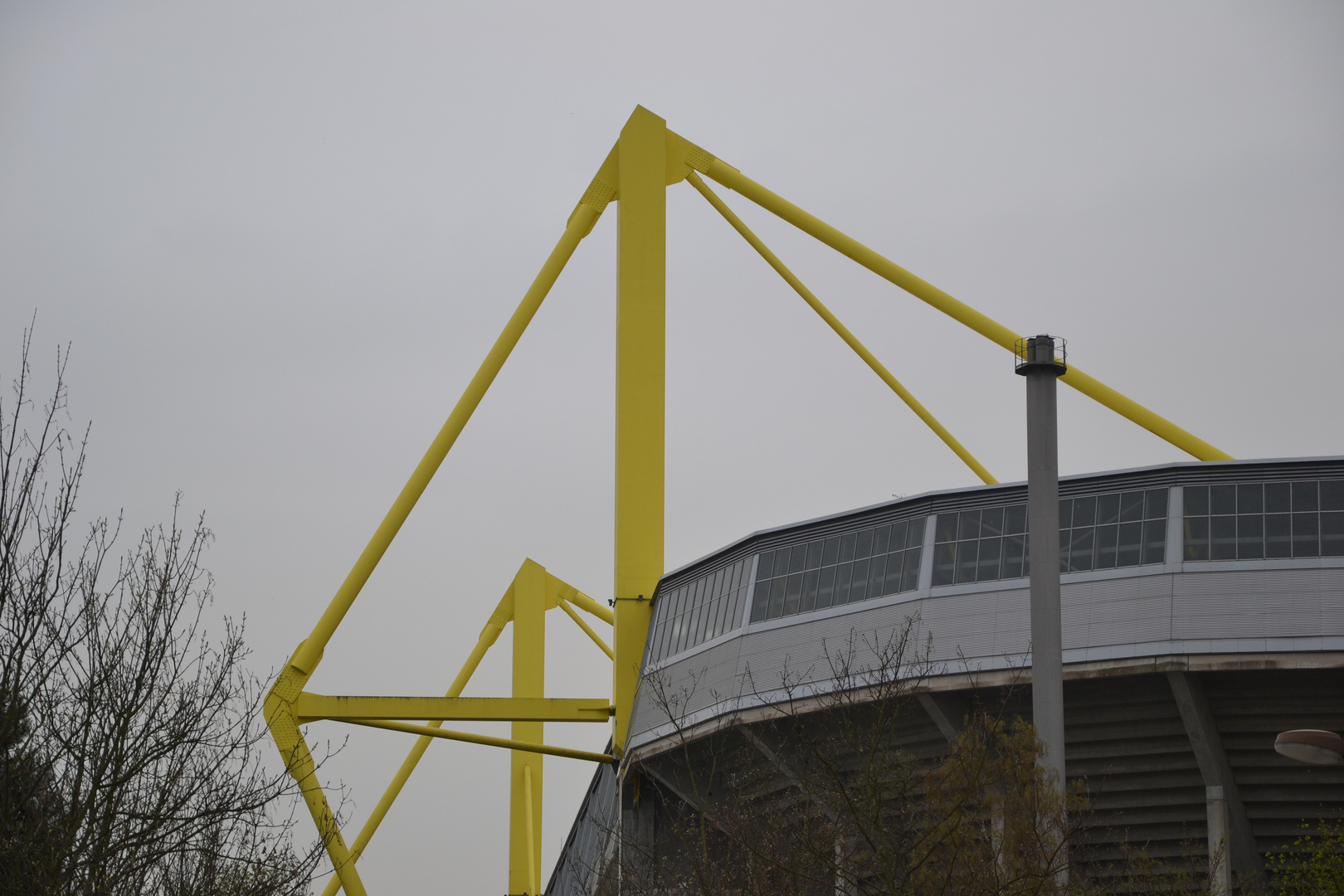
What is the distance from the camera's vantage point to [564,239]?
1241 inches

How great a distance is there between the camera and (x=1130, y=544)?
23188mm

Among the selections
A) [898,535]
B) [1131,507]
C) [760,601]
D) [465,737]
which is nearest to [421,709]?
[465,737]

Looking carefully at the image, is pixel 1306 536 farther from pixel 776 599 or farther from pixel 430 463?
pixel 430 463

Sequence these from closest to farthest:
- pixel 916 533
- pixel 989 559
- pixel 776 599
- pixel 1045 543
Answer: pixel 1045 543 → pixel 989 559 → pixel 916 533 → pixel 776 599

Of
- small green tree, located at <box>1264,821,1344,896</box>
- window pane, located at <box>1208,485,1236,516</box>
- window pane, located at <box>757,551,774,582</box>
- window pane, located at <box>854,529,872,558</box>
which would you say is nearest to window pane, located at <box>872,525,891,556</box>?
window pane, located at <box>854,529,872,558</box>

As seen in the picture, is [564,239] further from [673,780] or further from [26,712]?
[26,712]

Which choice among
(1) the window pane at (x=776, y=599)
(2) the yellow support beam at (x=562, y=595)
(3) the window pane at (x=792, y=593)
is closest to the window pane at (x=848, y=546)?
(3) the window pane at (x=792, y=593)

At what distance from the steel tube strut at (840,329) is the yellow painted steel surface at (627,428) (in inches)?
1.4

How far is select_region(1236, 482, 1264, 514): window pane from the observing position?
2259 centimetres

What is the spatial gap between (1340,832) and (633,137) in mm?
19354

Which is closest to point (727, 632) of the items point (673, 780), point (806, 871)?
point (673, 780)

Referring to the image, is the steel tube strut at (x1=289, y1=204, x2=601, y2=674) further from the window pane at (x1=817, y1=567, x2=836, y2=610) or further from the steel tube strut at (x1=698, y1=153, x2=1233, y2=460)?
the window pane at (x1=817, y1=567, x2=836, y2=610)

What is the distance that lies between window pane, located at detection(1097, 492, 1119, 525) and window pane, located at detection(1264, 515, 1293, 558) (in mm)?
2138

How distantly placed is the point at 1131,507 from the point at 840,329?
1038cm
